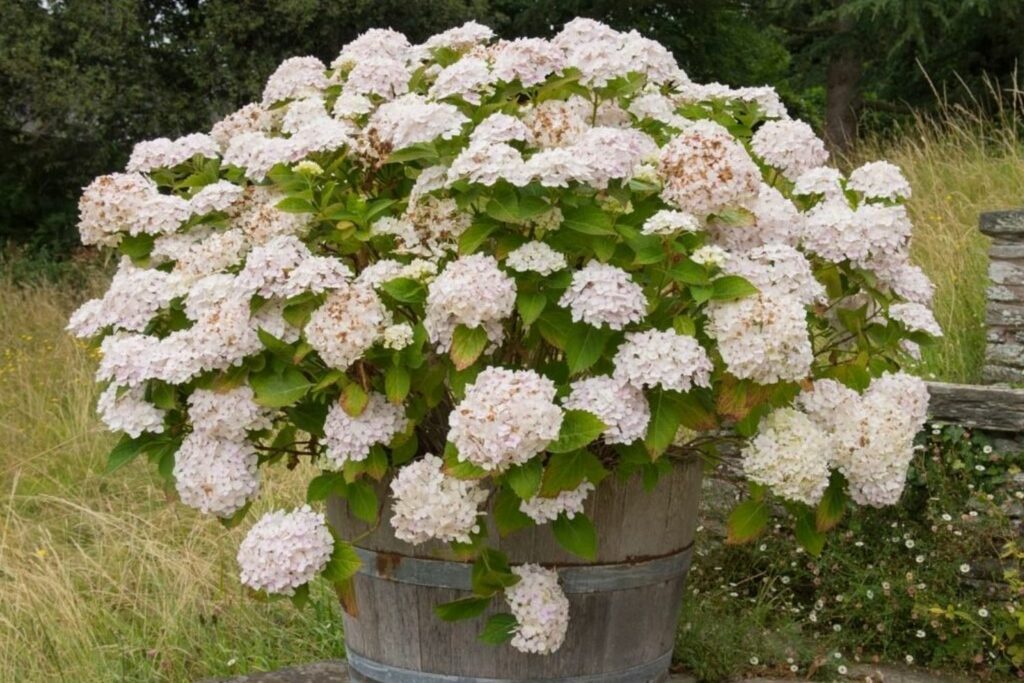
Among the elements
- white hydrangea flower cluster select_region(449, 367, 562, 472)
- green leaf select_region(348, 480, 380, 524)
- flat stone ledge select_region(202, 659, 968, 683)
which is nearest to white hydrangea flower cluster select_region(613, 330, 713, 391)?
white hydrangea flower cluster select_region(449, 367, 562, 472)

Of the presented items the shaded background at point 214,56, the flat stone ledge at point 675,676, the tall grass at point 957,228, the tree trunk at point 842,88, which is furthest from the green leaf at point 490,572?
the tree trunk at point 842,88

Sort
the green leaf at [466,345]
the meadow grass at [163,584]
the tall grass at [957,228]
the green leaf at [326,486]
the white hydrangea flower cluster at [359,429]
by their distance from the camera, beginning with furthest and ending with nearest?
the tall grass at [957,228] < the meadow grass at [163,584] < the green leaf at [326,486] < the white hydrangea flower cluster at [359,429] < the green leaf at [466,345]

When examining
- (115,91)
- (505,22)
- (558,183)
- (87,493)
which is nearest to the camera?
(558,183)

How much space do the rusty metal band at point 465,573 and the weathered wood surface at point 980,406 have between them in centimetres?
175

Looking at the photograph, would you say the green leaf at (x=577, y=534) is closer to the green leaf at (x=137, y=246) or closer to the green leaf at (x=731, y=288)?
the green leaf at (x=731, y=288)

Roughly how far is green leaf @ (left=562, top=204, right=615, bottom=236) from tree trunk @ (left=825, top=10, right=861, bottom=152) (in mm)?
8691

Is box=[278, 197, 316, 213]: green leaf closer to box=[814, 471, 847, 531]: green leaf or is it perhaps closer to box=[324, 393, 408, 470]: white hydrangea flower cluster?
box=[324, 393, 408, 470]: white hydrangea flower cluster

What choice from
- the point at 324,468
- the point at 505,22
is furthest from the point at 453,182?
the point at 505,22

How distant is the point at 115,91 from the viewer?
887 centimetres

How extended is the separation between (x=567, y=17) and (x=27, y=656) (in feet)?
27.2

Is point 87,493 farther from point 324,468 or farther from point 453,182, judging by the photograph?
point 453,182

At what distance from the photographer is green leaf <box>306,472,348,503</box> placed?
2.12 metres

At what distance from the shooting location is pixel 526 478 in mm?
1855

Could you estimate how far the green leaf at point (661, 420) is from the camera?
1.94 m
